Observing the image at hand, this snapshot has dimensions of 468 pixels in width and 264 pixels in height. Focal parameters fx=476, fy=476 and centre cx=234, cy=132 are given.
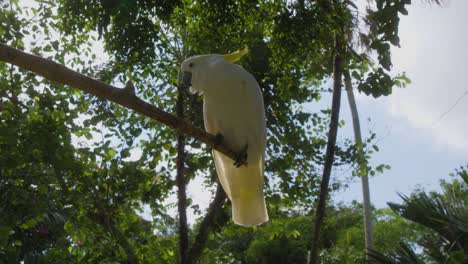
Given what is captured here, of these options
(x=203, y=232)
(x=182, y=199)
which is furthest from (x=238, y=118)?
(x=203, y=232)

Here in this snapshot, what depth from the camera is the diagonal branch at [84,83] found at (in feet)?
5.19

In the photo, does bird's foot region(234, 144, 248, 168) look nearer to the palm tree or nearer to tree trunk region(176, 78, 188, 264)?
tree trunk region(176, 78, 188, 264)

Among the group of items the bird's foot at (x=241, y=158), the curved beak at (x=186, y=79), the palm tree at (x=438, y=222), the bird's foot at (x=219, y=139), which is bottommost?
the palm tree at (x=438, y=222)

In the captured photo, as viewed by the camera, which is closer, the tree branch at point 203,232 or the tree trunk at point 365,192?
the tree branch at point 203,232

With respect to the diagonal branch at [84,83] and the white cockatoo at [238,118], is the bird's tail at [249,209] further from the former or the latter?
the diagonal branch at [84,83]

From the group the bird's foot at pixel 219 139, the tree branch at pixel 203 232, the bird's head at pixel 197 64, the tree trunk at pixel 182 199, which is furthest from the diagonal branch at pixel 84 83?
the tree branch at pixel 203 232

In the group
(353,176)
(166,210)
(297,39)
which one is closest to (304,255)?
(353,176)

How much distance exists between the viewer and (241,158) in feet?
7.88

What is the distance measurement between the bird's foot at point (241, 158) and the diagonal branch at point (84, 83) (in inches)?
17.1

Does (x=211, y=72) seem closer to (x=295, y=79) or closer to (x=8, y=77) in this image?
(x=295, y=79)

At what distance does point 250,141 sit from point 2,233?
4.26 feet

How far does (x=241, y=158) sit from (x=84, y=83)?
963 millimetres

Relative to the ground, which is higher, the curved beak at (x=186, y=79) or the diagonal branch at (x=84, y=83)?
the curved beak at (x=186, y=79)

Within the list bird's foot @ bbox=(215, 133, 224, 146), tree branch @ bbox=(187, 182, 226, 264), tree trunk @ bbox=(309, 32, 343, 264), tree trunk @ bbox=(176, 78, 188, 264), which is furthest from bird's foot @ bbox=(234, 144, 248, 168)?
tree trunk @ bbox=(309, 32, 343, 264)
